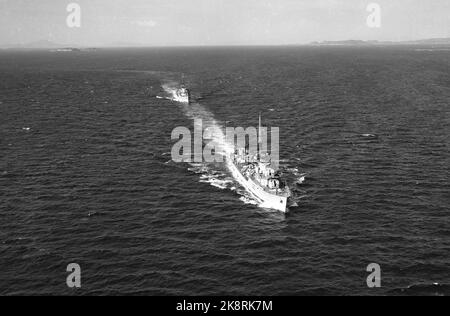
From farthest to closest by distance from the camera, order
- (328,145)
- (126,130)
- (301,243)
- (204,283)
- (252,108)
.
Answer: (252,108)
(126,130)
(328,145)
(301,243)
(204,283)

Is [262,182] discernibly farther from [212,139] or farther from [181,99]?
[181,99]

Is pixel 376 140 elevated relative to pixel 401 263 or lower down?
elevated

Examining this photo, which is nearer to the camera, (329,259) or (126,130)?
(329,259)

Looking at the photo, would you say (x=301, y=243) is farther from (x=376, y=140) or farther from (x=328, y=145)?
(x=376, y=140)

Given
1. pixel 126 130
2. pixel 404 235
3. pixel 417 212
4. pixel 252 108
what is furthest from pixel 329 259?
pixel 252 108

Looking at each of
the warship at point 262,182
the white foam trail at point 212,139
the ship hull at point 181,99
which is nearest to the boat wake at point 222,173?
the white foam trail at point 212,139

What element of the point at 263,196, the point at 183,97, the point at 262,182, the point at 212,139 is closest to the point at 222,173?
the point at 262,182

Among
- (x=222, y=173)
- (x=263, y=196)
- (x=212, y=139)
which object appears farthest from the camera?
(x=212, y=139)

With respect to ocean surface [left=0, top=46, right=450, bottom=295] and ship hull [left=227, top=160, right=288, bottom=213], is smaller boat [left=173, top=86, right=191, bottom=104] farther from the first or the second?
ship hull [left=227, top=160, right=288, bottom=213]

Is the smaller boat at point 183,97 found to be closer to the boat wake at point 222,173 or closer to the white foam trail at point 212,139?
the white foam trail at point 212,139
